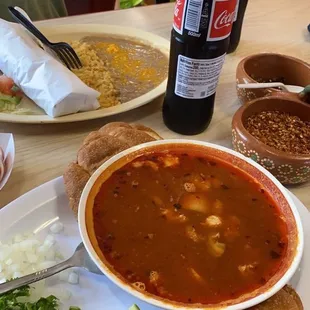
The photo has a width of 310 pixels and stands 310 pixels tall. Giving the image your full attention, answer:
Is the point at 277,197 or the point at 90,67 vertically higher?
the point at 277,197

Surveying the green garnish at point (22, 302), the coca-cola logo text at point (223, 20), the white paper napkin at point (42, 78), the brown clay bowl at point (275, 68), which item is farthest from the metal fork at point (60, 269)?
the brown clay bowl at point (275, 68)

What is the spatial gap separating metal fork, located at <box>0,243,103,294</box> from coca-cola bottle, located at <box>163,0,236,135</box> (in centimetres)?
54

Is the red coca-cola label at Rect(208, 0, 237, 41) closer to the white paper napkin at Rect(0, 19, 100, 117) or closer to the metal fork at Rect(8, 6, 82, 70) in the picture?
the white paper napkin at Rect(0, 19, 100, 117)

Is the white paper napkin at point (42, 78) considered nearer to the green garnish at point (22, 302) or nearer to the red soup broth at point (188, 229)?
the red soup broth at point (188, 229)

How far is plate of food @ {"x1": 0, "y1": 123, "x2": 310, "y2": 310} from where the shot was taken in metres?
0.94

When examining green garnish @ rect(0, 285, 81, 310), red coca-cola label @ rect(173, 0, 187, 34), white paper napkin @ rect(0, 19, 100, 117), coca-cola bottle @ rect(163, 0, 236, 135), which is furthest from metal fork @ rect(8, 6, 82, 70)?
green garnish @ rect(0, 285, 81, 310)

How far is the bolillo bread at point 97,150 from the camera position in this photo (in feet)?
3.66

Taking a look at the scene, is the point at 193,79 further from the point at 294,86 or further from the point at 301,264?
the point at 301,264

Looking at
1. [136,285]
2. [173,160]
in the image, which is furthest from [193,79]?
[136,285]

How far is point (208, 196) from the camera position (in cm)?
110

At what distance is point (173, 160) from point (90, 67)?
0.65 metres

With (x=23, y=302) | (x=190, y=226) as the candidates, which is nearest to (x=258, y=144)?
(x=190, y=226)

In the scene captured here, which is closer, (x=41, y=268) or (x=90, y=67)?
(x=41, y=268)

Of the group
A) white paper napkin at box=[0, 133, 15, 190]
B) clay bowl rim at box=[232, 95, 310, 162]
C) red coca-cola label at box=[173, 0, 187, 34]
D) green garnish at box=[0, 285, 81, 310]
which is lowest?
green garnish at box=[0, 285, 81, 310]
